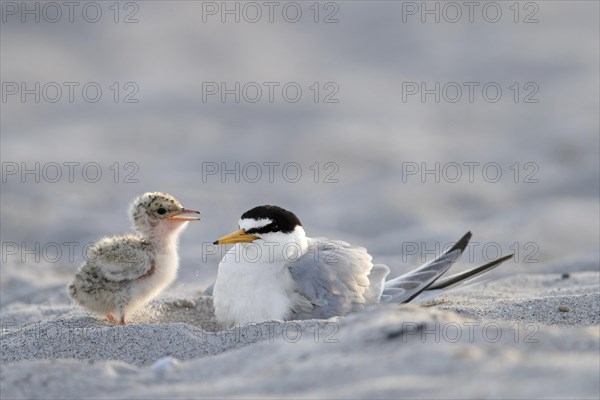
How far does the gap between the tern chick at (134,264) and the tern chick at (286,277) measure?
0.43 metres

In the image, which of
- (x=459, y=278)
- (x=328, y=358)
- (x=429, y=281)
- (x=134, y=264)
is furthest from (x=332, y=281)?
(x=328, y=358)

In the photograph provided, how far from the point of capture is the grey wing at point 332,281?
14.9 ft

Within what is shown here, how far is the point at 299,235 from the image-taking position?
4.75 metres

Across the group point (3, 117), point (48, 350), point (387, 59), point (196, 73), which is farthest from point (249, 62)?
point (48, 350)

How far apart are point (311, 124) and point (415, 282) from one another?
6435 mm

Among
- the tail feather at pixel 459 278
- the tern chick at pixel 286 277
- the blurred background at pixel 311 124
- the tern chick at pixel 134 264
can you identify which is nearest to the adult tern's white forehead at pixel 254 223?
the tern chick at pixel 286 277

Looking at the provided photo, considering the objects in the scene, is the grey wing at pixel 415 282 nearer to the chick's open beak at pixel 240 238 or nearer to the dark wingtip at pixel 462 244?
the dark wingtip at pixel 462 244

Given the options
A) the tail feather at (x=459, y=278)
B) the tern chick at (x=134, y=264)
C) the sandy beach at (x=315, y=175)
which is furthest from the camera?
the tail feather at (x=459, y=278)

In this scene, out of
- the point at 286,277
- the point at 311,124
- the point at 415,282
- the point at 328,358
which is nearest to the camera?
the point at 328,358

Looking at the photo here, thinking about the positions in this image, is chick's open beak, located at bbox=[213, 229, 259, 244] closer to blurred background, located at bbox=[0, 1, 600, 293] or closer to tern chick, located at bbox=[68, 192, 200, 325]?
tern chick, located at bbox=[68, 192, 200, 325]

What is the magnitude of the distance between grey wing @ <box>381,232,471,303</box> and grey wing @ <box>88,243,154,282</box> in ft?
4.32

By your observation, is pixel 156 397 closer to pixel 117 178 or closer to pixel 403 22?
pixel 117 178

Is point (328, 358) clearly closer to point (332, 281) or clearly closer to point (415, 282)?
point (332, 281)

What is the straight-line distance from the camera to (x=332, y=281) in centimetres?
461
